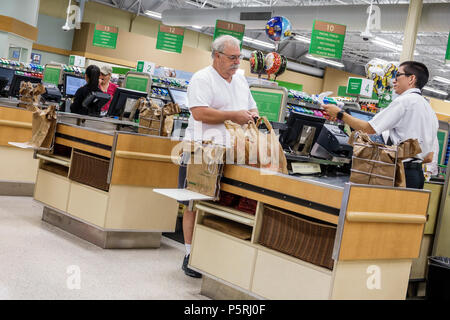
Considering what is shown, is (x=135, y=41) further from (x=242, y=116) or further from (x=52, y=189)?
(x=242, y=116)

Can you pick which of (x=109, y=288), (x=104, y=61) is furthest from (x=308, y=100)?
(x=104, y=61)

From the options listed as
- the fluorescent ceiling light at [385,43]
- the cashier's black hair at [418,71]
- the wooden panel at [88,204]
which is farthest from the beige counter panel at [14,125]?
the fluorescent ceiling light at [385,43]

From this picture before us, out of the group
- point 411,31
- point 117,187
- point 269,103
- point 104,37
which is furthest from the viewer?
point 104,37

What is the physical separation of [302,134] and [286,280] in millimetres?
1322

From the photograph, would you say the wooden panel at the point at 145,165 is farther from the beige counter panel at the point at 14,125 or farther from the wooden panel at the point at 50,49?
the wooden panel at the point at 50,49

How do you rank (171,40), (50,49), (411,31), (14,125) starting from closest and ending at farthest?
(14,125) < (411,31) < (171,40) < (50,49)

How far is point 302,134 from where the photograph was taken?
13.1 ft

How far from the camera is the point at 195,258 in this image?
3.65 m

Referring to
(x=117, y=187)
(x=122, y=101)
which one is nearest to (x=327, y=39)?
(x=122, y=101)

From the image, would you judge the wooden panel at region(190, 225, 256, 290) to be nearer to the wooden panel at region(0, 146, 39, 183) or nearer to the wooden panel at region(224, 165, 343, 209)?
the wooden panel at region(224, 165, 343, 209)

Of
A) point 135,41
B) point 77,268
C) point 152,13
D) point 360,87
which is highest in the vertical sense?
point 152,13

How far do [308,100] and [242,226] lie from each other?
4.26 meters

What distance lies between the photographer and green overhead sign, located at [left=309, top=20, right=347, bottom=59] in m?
11.9

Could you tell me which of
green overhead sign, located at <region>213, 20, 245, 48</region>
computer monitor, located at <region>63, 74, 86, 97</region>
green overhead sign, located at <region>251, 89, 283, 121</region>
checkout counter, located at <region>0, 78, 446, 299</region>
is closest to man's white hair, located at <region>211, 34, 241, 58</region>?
checkout counter, located at <region>0, 78, 446, 299</region>
